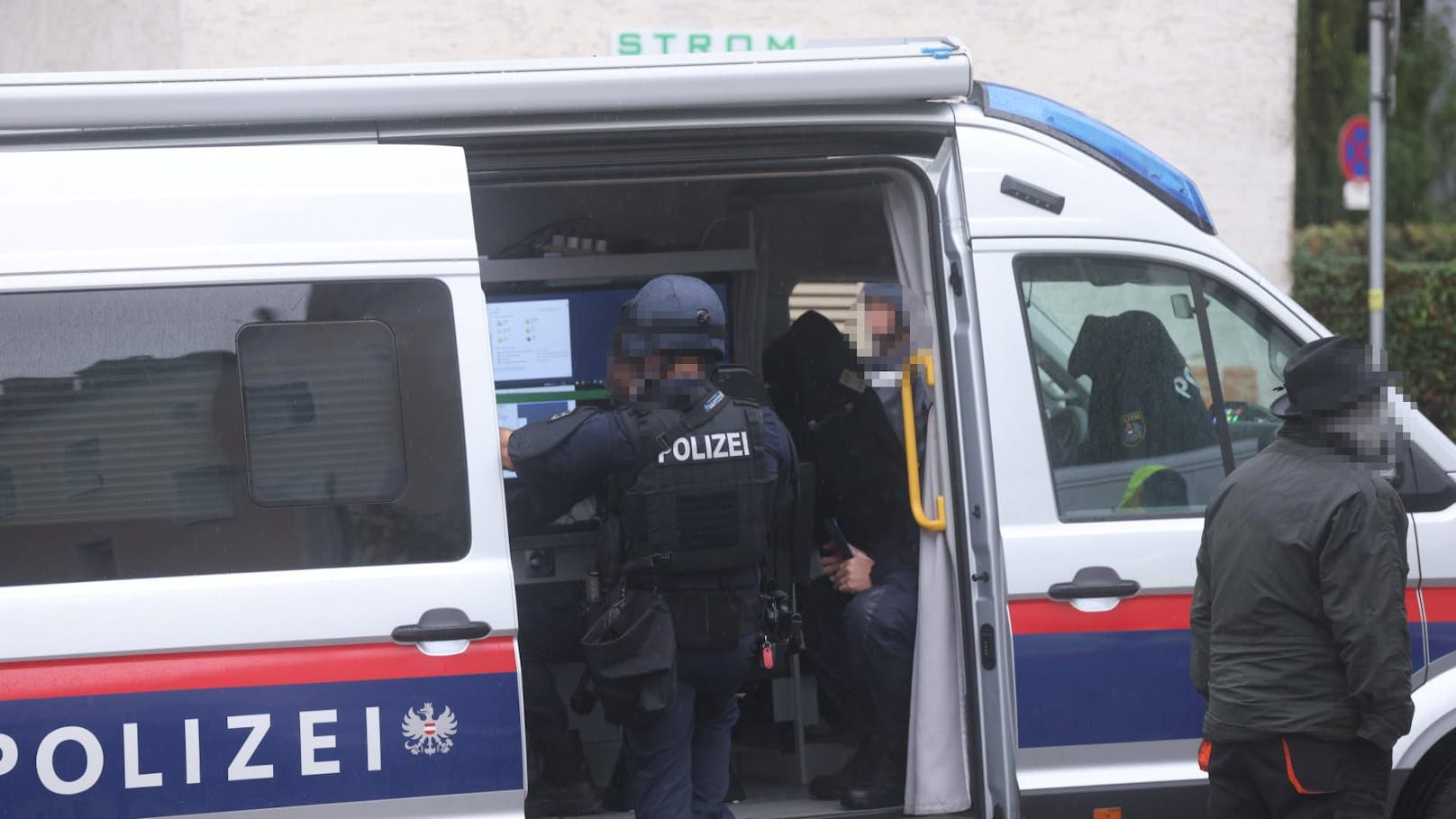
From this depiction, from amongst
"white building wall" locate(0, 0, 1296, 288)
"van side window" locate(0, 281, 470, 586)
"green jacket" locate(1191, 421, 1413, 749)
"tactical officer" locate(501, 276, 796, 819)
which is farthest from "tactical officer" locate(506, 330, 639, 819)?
"white building wall" locate(0, 0, 1296, 288)

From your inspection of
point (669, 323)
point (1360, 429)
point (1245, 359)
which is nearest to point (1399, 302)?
point (1245, 359)

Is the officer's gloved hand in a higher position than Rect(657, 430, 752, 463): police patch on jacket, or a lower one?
lower

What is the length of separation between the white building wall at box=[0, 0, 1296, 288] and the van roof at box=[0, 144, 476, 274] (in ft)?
24.3

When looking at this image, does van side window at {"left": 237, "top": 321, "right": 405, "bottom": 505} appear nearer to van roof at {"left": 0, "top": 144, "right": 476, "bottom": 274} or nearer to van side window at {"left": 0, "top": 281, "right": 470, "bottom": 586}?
van side window at {"left": 0, "top": 281, "right": 470, "bottom": 586}

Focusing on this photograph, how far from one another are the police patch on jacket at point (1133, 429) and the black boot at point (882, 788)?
1217mm

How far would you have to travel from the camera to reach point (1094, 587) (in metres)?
3.86

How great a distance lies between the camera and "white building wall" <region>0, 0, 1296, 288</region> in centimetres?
1077

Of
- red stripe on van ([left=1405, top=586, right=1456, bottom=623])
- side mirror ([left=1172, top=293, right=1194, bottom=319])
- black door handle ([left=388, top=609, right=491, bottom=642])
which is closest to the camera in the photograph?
black door handle ([left=388, top=609, right=491, bottom=642])

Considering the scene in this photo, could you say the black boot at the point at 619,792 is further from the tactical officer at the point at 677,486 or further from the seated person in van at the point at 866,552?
the tactical officer at the point at 677,486

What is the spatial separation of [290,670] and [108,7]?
8.92m

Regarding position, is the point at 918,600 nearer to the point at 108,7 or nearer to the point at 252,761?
the point at 252,761

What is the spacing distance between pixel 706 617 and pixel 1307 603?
56.9 inches

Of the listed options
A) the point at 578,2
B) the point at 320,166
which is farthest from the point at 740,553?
the point at 578,2

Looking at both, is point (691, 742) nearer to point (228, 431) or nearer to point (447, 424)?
point (447, 424)
